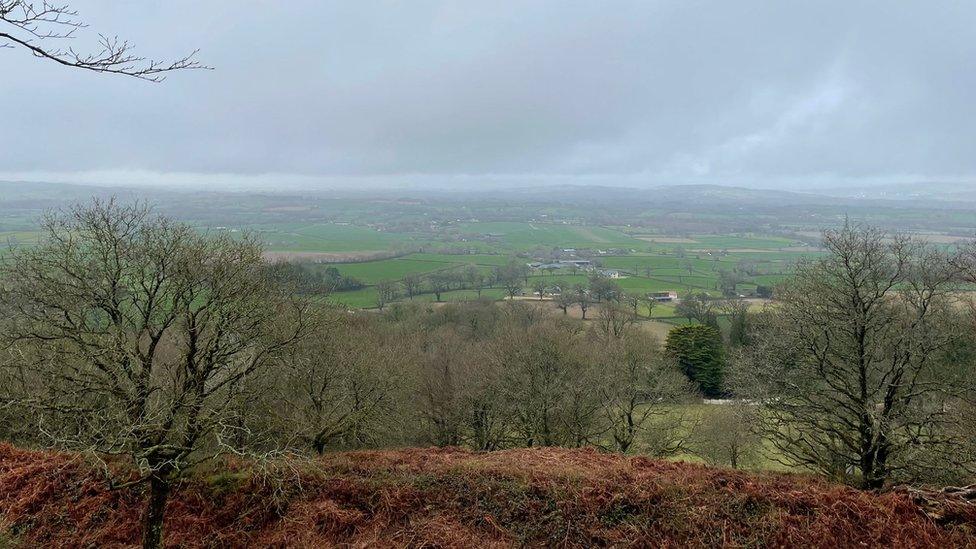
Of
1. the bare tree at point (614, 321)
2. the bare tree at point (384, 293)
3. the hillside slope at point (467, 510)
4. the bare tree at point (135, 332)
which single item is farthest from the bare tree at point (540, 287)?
the bare tree at point (135, 332)

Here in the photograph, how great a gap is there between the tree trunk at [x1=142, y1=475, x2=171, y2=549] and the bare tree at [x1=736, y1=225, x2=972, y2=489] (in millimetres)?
13279

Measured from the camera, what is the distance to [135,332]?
837 cm

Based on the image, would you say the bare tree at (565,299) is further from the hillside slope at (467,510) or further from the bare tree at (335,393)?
the hillside slope at (467,510)

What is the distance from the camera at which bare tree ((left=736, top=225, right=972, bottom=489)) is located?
10773 mm

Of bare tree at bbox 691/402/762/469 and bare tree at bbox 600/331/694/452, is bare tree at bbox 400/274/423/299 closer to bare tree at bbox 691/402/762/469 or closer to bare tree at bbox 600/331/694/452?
bare tree at bbox 600/331/694/452

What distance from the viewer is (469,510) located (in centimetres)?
798

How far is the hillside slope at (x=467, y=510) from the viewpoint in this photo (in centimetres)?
735

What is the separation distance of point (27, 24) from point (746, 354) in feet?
51.3

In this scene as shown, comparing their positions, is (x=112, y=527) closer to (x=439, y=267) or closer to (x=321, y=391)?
(x=321, y=391)

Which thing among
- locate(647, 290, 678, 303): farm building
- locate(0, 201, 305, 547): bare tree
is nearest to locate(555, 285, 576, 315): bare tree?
locate(647, 290, 678, 303): farm building

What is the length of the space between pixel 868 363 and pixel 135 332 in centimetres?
1618

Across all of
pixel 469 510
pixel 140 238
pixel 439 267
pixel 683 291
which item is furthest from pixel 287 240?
pixel 469 510

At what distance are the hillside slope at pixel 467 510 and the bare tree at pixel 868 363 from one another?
3.36m

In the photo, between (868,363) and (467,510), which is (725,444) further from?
(467,510)
